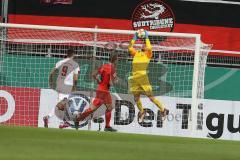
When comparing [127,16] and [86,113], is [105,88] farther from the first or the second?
[127,16]

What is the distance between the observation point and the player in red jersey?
13070 millimetres

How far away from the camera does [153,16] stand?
2245 centimetres

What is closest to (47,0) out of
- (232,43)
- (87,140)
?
(232,43)

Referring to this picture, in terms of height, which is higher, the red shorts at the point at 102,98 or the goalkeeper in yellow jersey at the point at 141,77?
the goalkeeper in yellow jersey at the point at 141,77

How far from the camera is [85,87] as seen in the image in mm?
13594

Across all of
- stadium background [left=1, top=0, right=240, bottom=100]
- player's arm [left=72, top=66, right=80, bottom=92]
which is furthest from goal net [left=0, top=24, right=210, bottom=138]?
stadium background [left=1, top=0, right=240, bottom=100]

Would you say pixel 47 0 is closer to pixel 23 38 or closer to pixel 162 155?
pixel 23 38

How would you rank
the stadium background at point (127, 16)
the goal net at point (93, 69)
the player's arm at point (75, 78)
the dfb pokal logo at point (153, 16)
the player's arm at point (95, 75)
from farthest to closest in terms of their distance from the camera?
the dfb pokal logo at point (153, 16), the stadium background at point (127, 16), the player's arm at point (95, 75), the goal net at point (93, 69), the player's arm at point (75, 78)

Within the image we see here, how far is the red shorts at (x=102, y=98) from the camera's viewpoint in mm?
13102

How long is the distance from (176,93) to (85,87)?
1714 millimetres

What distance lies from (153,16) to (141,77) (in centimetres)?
897

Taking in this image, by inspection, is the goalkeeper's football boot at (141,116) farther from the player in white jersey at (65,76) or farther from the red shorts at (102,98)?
the player in white jersey at (65,76)

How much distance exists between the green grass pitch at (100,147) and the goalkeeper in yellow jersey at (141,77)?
156 inches

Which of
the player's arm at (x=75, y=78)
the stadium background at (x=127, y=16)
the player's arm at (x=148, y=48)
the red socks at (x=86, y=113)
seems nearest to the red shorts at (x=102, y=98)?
the red socks at (x=86, y=113)
